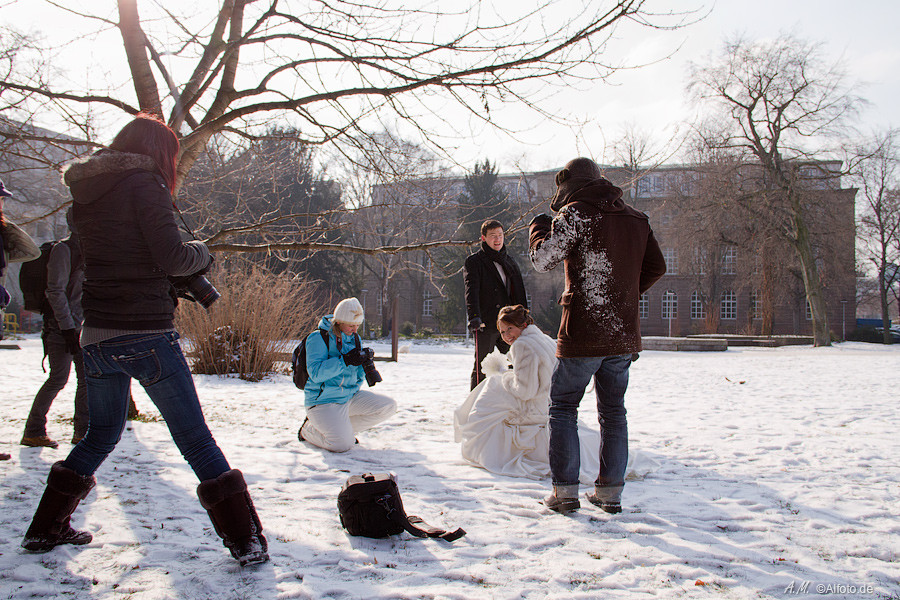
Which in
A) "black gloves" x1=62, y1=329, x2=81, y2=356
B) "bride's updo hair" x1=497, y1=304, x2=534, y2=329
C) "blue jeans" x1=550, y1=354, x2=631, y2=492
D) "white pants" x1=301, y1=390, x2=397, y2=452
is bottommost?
"white pants" x1=301, y1=390, x2=397, y2=452

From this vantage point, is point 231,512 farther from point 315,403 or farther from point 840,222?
point 840,222

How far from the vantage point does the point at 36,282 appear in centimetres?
456

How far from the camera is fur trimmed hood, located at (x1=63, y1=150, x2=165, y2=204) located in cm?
243

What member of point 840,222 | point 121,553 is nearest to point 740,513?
point 121,553

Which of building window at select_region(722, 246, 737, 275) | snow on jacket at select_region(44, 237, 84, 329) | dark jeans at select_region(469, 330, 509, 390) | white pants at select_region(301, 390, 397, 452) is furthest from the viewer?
building window at select_region(722, 246, 737, 275)

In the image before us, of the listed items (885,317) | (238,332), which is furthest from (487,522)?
(885,317)

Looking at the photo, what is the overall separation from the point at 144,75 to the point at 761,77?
78.8ft

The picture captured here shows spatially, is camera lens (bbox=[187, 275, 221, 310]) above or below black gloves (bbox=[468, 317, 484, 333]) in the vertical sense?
above

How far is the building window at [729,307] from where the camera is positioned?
43.6 m

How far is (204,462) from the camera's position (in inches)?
97.2

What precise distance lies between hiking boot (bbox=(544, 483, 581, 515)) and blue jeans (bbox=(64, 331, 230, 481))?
178 cm

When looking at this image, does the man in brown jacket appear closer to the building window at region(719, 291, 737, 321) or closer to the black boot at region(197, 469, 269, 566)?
the black boot at region(197, 469, 269, 566)

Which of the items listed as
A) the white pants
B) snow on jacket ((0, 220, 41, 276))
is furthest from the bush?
snow on jacket ((0, 220, 41, 276))

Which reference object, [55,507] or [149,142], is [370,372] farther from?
[149,142]
